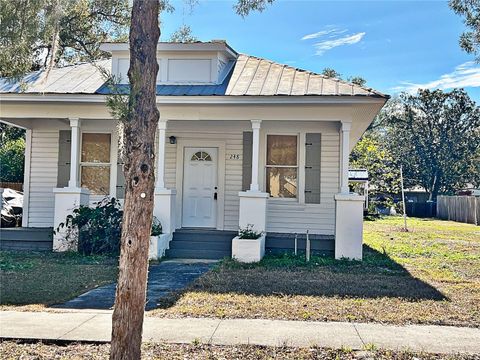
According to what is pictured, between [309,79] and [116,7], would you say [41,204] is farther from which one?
[116,7]

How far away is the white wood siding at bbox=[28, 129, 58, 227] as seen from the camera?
1224 cm

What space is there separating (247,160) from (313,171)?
5.39ft

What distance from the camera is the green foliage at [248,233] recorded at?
10.0 metres

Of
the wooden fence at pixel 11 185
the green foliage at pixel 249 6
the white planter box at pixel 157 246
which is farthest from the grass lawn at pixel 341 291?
the wooden fence at pixel 11 185

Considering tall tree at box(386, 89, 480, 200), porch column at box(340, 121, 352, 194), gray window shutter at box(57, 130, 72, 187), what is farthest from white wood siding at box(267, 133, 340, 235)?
tall tree at box(386, 89, 480, 200)

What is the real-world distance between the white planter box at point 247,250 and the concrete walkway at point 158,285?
23.8 inches

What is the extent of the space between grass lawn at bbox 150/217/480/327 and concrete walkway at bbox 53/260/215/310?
0.27m

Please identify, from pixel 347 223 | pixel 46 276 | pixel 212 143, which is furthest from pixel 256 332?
pixel 212 143

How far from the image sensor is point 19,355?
4328mm

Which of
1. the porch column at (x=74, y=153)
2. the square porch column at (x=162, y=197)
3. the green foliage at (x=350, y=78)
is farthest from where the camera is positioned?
the green foliage at (x=350, y=78)

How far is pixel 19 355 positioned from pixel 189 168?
800cm

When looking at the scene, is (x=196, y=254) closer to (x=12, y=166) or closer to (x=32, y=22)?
(x=32, y=22)

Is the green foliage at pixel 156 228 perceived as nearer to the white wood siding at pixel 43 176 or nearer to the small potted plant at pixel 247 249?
the small potted plant at pixel 247 249

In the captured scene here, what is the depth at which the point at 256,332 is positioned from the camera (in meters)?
5.03
